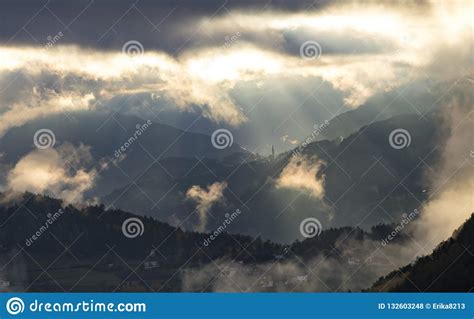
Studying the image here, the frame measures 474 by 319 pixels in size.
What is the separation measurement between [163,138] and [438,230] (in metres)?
64.0

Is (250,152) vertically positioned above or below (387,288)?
above

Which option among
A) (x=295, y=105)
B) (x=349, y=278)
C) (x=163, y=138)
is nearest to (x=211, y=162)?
(x=163, y=138)

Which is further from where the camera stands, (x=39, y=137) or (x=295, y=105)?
(x=295, y=105)

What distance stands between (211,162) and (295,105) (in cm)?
7008

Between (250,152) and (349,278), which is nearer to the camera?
(250,152)

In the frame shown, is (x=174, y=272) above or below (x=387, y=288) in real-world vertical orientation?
above

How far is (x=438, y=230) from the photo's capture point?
6752 inches

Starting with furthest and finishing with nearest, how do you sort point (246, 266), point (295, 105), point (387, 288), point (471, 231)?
1. point (246, 266)
2. point (387, 288)
3. point (471, 231)
4. point (295, 105)

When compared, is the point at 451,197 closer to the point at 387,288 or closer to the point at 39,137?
the point at 387,288
